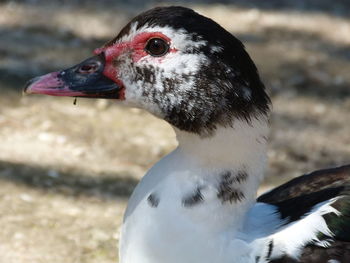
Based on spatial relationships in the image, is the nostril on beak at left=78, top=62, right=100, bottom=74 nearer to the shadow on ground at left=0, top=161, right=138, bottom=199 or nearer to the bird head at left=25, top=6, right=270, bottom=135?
the bird head at left=25, top=6, right=270, bottom=135

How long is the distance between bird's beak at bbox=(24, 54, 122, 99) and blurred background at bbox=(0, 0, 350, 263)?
1170mm

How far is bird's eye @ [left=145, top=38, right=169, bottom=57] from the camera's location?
2908mm

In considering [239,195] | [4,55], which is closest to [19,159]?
[4,55]

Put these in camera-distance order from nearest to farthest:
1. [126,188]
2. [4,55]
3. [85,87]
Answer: [85,87], [126,188], [4,55]

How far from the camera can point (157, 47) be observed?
2924 mm

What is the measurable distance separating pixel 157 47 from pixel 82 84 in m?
0.34

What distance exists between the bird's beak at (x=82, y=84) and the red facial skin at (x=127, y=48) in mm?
19

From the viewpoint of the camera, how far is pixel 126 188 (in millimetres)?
4668

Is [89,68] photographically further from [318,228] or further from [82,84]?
[318,228]

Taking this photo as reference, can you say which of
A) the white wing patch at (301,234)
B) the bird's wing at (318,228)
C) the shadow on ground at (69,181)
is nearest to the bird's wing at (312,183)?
the bird's wing at (318,228)

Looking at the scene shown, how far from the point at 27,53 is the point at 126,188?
1810mm

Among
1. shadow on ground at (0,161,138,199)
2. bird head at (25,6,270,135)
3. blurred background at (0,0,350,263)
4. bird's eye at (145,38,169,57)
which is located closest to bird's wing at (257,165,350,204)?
bird head at (25,6,270,135)

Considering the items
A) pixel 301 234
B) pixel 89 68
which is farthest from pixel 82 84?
pixel 301 234

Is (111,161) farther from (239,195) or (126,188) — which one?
(239,195)
